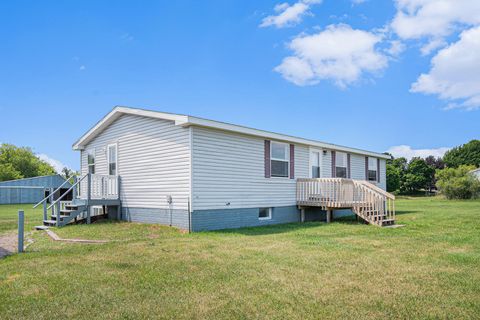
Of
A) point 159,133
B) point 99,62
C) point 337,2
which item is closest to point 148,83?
point 99,62

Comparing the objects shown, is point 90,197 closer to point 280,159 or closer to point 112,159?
point 112,159

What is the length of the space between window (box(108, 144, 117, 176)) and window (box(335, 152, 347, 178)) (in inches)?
386

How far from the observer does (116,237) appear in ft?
31.7

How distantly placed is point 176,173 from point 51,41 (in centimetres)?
824

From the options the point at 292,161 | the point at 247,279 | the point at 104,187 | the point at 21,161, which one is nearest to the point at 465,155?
the point at 292,161

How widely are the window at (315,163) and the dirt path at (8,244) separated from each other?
36.0ft

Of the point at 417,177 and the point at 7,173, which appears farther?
the point at 7,173

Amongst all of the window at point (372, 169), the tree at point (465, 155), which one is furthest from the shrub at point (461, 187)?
the tree at point (465, 155)

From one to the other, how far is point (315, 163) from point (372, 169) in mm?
5650

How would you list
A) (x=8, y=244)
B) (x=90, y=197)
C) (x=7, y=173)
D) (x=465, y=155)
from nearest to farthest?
1. (x=8, y=244)
2. (x=90, y=197)
3. (x=7, y=173)
4. (x=465, y=155)

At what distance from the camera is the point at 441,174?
34938 mm

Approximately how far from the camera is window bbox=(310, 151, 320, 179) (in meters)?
15.2

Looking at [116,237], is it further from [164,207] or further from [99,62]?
[99,62]

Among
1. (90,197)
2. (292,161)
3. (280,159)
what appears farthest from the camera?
(292,161)
